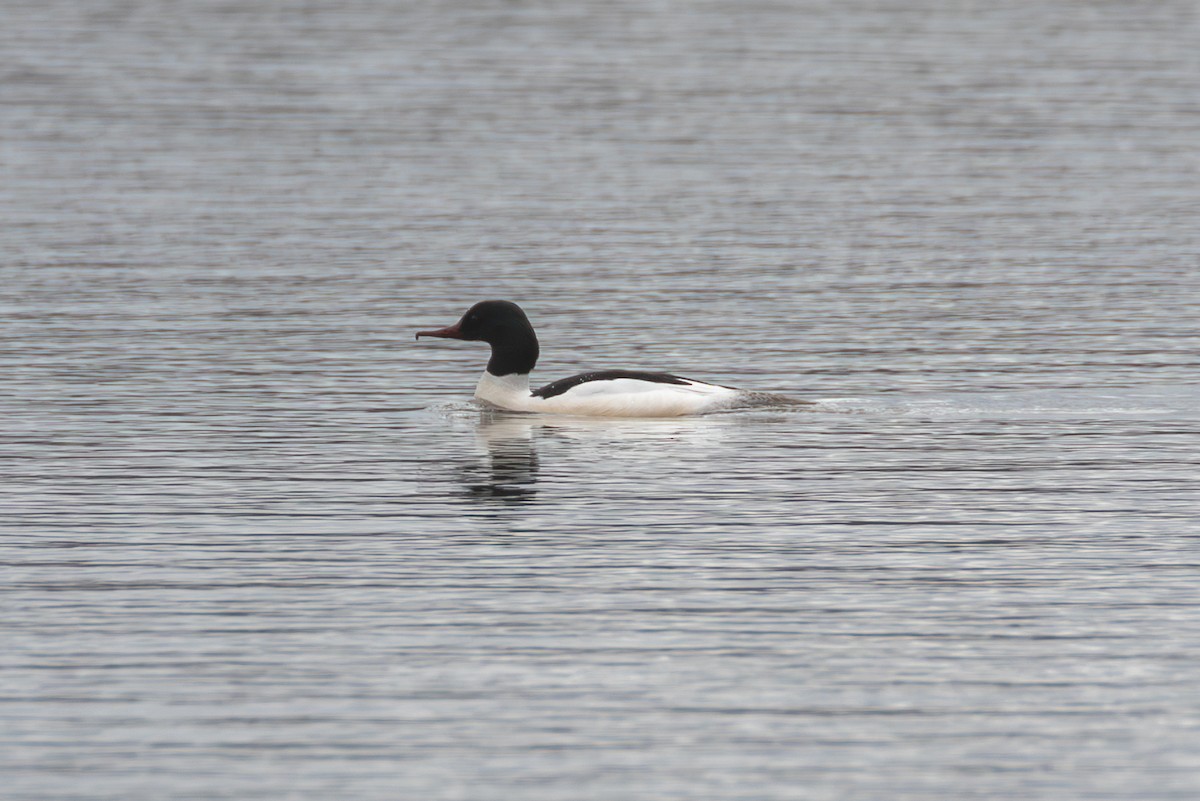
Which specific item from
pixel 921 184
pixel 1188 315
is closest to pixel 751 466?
pixel 1188 315

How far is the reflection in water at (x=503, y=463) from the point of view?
1712 centimetres

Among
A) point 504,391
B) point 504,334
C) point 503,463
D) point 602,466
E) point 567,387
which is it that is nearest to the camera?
point 602,466

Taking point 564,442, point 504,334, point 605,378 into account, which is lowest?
point 564,442

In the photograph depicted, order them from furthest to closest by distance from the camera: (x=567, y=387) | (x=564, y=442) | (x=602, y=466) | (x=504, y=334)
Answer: (x=504, y=334), (x=567, y=387), (x=564, y=442), (x=602, y=466)

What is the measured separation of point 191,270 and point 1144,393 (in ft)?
46.4

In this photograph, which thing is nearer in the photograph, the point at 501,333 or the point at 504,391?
the point at 504,391

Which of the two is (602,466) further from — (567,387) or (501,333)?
(501,333)

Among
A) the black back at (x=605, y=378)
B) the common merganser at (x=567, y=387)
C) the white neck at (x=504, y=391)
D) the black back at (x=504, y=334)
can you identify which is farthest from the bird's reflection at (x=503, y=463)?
the black back at (x=504, y=334)

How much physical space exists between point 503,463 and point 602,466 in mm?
865

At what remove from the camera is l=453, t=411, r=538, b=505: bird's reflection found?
1709 centimetres

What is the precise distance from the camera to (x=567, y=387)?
21484 mm

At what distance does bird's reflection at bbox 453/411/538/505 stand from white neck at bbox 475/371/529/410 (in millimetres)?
165

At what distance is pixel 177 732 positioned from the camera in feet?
36.1

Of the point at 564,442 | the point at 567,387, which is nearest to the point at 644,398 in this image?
the point at 567,387
